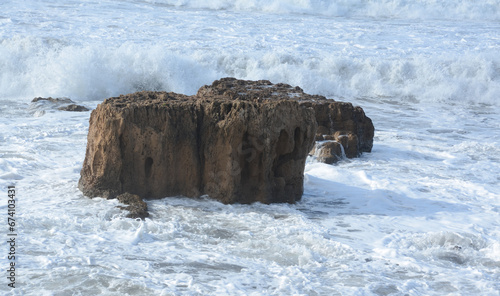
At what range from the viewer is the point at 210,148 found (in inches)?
241

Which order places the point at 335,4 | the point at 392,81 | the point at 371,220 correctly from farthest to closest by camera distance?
the point at 335,4
the point at 392,81
the point at 371,220

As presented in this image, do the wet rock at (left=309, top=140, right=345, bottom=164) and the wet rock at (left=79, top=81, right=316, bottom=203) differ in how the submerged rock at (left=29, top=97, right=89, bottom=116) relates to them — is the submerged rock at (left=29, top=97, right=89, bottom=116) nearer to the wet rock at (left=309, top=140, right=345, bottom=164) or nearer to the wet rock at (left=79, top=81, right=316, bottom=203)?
the wet rock at (left=309, top=140, right=345, bottom=164)

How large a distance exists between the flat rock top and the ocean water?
2.97 feet

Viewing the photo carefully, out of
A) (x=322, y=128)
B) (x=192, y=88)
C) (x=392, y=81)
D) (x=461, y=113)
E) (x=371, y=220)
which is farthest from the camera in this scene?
(x=392, y=81)

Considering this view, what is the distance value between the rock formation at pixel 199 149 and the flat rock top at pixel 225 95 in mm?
37

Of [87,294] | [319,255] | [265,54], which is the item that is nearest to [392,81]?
[265,54]

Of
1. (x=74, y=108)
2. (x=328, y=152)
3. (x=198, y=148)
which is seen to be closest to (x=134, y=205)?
(x=198, y=148)

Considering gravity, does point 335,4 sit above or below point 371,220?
above

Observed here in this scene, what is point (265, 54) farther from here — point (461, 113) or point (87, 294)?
point (87, 294)

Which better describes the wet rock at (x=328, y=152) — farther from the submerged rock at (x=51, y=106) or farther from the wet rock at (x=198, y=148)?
the submerged rock at (x=51, y=106)

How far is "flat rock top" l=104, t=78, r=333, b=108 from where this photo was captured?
6.26m

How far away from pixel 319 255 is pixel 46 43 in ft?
45.3

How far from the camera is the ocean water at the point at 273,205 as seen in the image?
448cm

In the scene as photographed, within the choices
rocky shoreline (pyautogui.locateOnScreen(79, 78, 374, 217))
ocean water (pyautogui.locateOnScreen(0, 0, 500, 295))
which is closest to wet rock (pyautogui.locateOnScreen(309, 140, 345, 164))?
ocean water (pyautogui.locateOnScreen(0, 0, 500, 295))
